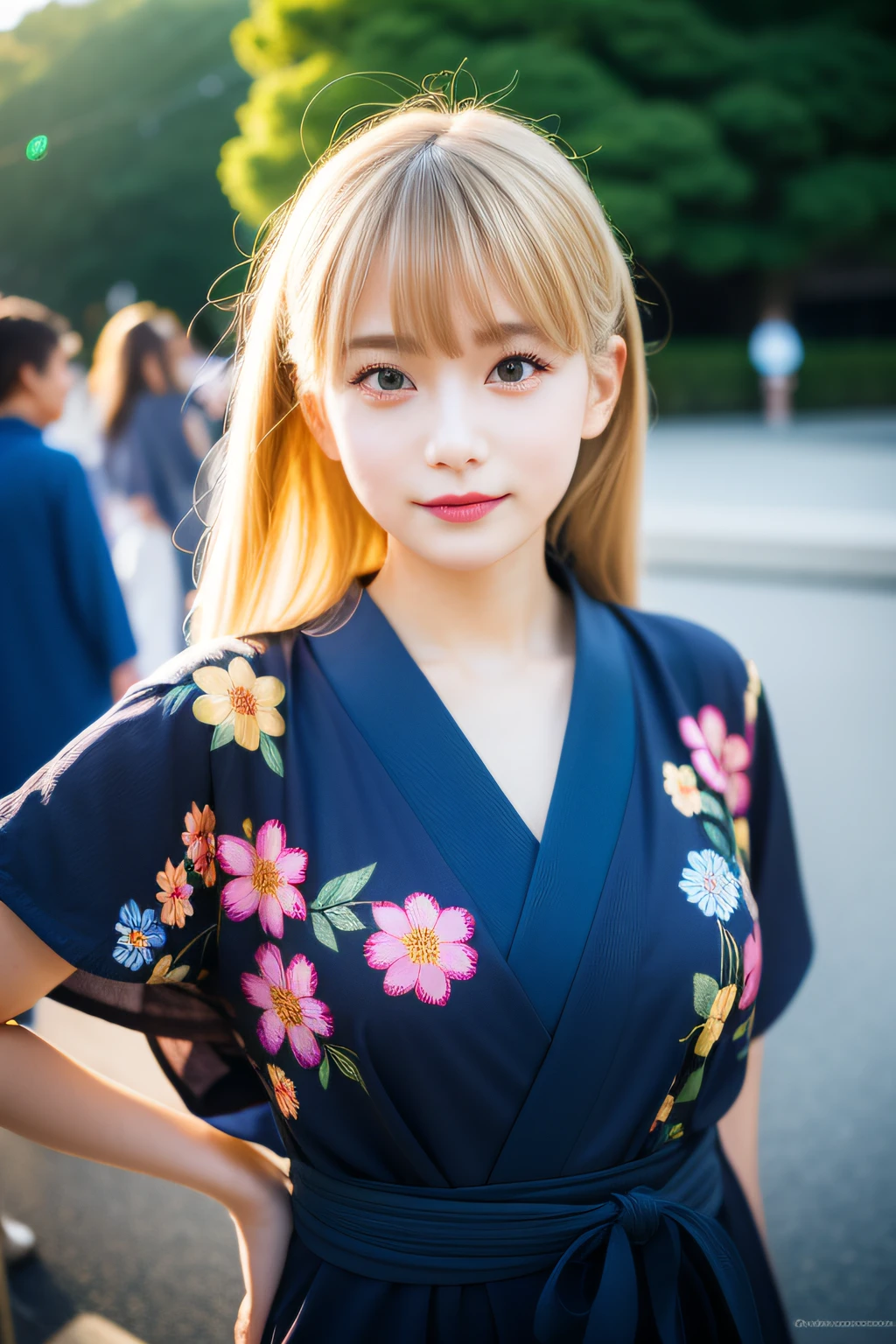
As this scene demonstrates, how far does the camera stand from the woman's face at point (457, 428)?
38.1 inches

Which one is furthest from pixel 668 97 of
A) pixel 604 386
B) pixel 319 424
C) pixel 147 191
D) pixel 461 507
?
pixel 461 507

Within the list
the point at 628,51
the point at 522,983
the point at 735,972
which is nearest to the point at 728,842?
the point at 735,972

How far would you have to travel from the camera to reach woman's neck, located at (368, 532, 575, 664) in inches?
45.1

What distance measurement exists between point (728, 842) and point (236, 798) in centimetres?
48

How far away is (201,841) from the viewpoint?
3.25 feet

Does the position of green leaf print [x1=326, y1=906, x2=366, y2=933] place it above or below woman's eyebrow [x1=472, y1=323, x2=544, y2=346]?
below

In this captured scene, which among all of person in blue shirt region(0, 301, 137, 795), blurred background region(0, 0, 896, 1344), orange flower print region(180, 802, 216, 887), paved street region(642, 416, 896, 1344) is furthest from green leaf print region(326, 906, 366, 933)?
person in blue shirt region(0, 301, 137, 795)

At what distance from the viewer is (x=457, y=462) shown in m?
0.96

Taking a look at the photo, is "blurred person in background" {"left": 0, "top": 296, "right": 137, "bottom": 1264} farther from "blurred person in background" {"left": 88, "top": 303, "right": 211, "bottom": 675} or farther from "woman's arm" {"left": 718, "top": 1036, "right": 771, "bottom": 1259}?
"woman's arm" {"left": 718, "top": 1036, "right": 771, "bottom": 1259}

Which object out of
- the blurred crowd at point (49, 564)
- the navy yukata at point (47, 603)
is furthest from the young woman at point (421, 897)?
the navy yukata at point (47, 603)

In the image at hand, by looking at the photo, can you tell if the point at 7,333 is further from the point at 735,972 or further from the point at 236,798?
the point at 735,972

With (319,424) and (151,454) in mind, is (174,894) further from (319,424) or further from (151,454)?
(151,454)

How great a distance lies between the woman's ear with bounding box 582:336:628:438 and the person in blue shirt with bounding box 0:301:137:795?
1.61 metres

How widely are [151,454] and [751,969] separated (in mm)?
3691
